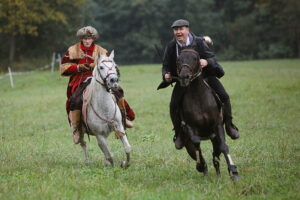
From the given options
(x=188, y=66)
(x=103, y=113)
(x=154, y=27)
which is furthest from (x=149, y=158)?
(x=154, y=27)

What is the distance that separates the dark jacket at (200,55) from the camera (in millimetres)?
8945

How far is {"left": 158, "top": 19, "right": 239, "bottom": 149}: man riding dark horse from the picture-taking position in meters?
8.78

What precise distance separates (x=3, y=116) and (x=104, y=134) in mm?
12497

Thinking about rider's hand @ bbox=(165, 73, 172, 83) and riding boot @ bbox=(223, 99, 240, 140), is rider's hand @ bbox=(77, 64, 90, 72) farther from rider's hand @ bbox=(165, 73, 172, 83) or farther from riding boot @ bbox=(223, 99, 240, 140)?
riding boot @ bbox=(223, 99, 240, 140)

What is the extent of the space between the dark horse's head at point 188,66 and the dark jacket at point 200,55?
32 centimetres

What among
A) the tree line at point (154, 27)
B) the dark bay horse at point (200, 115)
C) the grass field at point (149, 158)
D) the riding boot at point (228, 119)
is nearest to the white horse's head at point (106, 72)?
the dark bay horse at point (200, 115)

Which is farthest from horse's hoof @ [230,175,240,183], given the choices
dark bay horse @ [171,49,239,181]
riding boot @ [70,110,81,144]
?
riding boot @ [70,110,81,144]

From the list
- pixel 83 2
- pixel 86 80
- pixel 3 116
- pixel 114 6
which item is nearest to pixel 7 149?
pixel 86 80

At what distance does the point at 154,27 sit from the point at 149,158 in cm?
7283

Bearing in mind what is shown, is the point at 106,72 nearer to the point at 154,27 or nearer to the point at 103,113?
the point at 103,113

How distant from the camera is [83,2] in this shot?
189 feet

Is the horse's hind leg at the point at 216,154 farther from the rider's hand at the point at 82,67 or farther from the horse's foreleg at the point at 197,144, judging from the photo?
the rider's hand at the point at 82,67

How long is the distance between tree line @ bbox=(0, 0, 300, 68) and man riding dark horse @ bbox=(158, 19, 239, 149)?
47.2 m

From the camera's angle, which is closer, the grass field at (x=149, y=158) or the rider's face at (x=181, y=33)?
the grass field at (x=149, y=158)
